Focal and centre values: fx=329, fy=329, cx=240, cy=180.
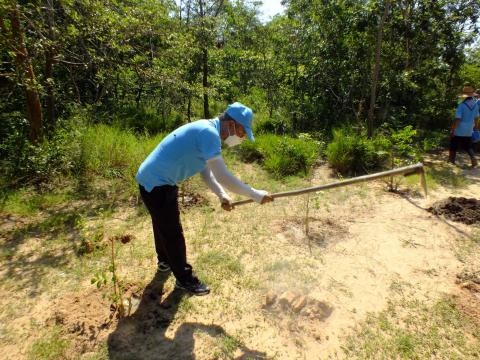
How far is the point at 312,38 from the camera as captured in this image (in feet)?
26.2

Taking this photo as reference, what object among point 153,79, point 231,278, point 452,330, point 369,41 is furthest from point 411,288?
point 369,41

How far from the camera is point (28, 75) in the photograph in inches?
178

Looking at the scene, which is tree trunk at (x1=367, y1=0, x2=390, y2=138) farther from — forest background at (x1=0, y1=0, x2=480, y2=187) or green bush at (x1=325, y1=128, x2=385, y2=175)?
green bush at (x1=325, y1=128, x2=385, y2=175)

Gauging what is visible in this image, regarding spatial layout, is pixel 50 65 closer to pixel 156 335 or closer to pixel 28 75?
pixel 28 75

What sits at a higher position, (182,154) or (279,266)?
(182,154)

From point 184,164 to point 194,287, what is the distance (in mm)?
1108

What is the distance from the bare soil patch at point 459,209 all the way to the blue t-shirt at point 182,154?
3.41m

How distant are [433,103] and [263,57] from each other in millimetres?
4991

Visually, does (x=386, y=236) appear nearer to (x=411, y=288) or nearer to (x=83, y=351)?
(x=411, y=288)

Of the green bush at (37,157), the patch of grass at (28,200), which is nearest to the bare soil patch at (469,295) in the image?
the patch of grass at (28,200)

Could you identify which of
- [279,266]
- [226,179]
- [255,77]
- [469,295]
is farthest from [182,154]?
[255,77]

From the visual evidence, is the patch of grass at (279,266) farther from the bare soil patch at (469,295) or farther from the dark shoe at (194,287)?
the bare soil patch at (469,295)

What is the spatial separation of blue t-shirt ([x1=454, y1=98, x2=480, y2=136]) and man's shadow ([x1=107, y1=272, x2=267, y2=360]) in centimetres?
571

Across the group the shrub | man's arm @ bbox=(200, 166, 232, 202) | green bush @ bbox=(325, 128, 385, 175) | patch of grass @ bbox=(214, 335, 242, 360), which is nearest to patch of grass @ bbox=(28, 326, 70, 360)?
patch of grass @ bbox=(214, 335, 242, 360)
